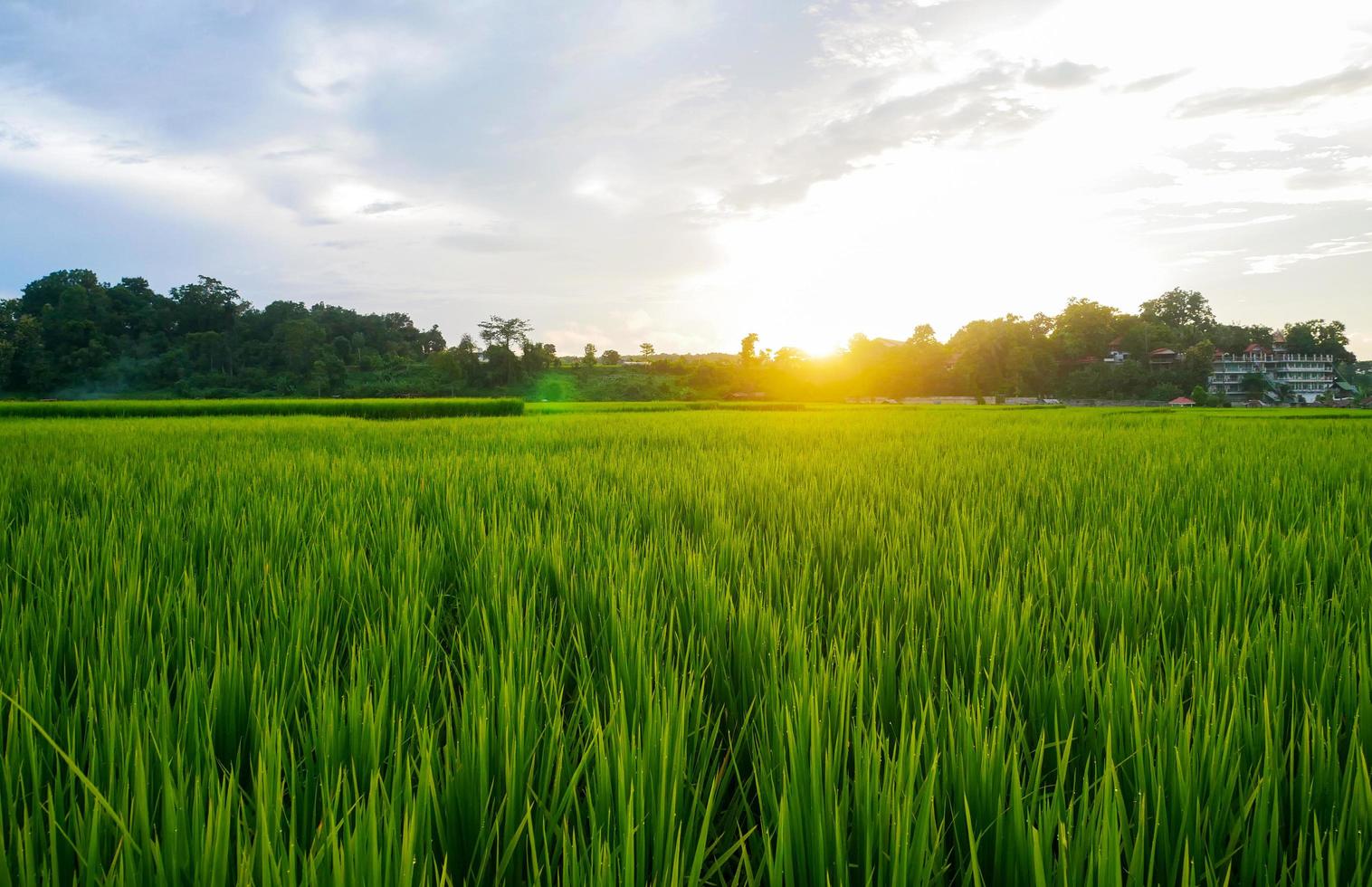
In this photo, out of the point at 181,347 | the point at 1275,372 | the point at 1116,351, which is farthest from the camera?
the point at 1275,372

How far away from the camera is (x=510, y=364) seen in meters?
45.5

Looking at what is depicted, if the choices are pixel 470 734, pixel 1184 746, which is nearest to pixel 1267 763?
pixel 1184 746

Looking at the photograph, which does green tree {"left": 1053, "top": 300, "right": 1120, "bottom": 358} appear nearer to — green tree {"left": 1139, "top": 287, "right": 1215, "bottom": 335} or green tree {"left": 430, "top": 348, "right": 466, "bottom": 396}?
green tree {"left": 1139, "top": 287, "right": 1215, "bottom": 335}

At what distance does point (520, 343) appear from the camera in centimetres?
4603

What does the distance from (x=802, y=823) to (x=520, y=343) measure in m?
47.5

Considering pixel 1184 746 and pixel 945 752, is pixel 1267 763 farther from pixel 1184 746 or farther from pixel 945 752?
pixel 945 752

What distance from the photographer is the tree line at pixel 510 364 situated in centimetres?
4397

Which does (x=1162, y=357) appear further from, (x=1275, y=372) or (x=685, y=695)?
(x=685, y=695)

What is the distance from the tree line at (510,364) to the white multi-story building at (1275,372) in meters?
14.7

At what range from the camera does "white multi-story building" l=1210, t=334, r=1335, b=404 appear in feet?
206

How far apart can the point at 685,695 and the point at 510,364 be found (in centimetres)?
4671

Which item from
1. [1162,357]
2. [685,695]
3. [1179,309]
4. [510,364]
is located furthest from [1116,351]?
[685,695]

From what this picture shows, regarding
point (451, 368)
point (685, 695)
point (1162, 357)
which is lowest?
point (685, 695)

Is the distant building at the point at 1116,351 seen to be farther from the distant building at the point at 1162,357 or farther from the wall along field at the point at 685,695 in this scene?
the wall along field at the point at 685,695
